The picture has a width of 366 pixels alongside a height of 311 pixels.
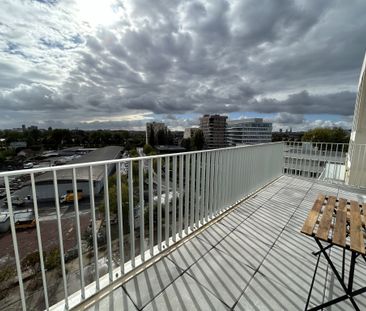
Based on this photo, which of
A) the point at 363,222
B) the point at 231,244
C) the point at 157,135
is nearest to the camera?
the point at 363,222

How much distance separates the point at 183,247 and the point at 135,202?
0.81 m

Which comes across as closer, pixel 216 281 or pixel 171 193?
pixel 216 281

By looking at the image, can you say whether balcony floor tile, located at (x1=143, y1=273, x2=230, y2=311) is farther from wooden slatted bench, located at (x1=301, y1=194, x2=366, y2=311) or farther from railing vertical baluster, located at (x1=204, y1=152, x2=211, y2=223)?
railing vertical baluster, located at (x1=204, y1=152, x2=211, y2=223)

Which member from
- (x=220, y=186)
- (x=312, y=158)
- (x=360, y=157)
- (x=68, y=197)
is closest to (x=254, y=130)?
(x=312, y=158)

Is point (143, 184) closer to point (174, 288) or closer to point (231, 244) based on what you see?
point (174, 288)

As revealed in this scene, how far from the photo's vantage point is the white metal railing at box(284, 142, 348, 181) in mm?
5715

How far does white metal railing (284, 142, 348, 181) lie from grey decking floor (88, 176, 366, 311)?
384 centimetres

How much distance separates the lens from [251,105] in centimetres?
5462

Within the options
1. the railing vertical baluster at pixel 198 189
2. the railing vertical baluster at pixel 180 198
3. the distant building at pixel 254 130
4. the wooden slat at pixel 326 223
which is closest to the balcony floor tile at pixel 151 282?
the railing vertical baluster at pixel 180 198

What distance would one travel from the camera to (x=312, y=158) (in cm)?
648

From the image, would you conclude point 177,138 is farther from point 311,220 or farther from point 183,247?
point 311,220

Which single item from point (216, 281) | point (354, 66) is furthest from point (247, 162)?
point (354, 66)

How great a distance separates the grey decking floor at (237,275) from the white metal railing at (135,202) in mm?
227

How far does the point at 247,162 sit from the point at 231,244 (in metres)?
1.86
